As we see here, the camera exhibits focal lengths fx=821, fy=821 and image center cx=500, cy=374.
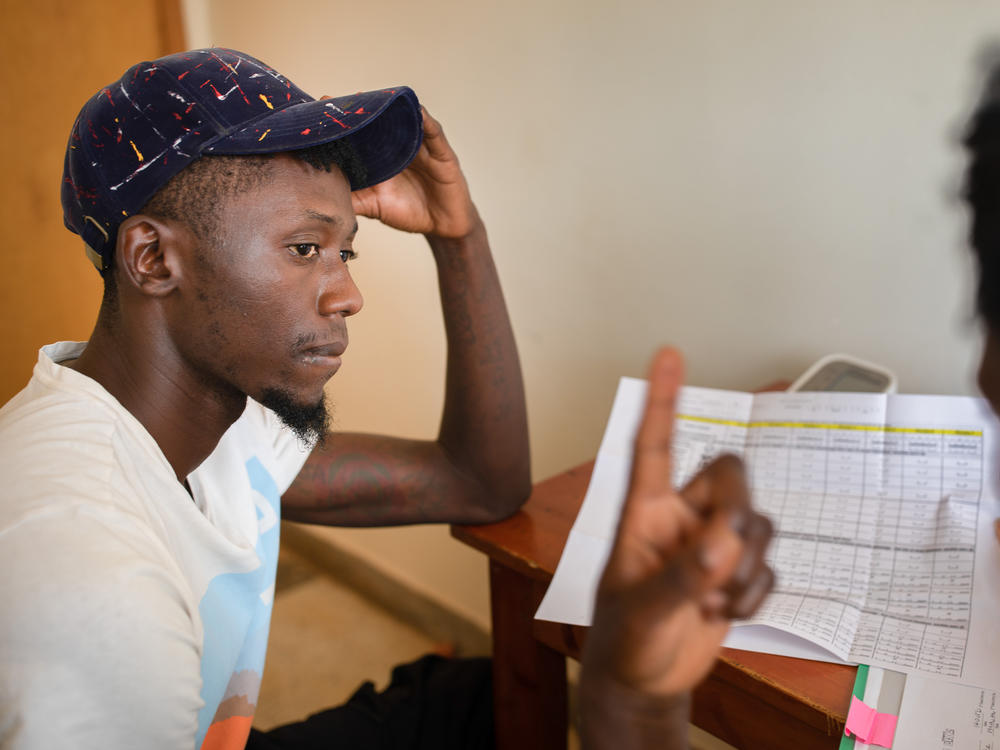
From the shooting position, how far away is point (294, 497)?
1099 millimetres

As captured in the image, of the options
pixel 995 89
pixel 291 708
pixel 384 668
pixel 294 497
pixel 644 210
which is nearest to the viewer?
pixel 995 89

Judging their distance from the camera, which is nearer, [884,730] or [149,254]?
[884,730]

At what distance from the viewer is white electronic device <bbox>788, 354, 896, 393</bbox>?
43.9 inches

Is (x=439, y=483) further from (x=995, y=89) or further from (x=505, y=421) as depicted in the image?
(x=995, y=89)

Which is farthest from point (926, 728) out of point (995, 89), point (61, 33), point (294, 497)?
point (61, 33)

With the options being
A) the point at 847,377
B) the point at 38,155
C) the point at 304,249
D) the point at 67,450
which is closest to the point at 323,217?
the point at 304,249

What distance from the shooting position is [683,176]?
1.38m

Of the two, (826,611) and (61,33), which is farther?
(61,33)

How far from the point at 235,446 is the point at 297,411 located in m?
0.16

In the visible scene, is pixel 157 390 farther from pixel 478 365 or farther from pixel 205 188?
pixel 478 365

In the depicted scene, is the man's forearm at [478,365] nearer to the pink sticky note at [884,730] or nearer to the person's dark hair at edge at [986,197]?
the pink sticky note at [884,730]

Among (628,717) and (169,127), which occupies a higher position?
(169,127)

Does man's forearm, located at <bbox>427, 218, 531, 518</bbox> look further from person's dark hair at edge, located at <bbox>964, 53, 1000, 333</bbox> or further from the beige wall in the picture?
person's dark hair at edge, located at <bbox>964, 53, 1000, 333</bbox>

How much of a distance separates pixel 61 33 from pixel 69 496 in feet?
4.55
